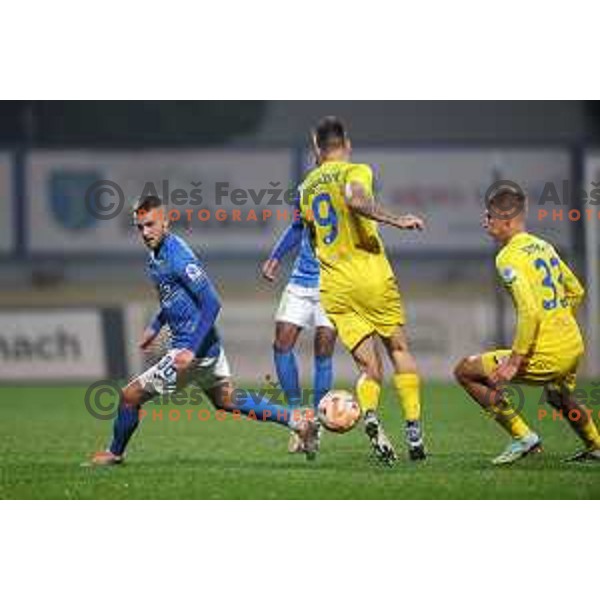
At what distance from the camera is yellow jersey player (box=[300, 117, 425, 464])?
920 centimetres

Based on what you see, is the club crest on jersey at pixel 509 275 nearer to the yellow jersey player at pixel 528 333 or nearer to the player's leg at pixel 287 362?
the yellow jersey player at pixel 528 333

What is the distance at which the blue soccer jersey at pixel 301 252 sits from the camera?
1021cm

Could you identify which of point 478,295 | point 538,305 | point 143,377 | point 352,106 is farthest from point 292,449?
point 352,106

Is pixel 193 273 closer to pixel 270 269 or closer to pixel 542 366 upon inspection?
pixel 270 269

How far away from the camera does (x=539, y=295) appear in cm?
883

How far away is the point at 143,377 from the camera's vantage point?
9.13 m

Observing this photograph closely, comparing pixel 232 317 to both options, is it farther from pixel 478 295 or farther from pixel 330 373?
pixel 330 373

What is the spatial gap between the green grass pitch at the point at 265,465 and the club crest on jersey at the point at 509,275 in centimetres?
109

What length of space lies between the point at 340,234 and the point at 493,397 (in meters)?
1.30

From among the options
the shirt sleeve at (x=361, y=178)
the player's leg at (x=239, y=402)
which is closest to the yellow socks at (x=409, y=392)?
the player's leg at (x=239, y=402)

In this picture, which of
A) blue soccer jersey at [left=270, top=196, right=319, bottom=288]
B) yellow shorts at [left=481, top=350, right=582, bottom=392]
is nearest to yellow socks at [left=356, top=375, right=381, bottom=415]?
yellow shorts at [left=481, top=350, right=582, bottom=392]

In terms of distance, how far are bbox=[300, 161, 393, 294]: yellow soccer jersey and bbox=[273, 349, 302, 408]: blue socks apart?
3.98 feet

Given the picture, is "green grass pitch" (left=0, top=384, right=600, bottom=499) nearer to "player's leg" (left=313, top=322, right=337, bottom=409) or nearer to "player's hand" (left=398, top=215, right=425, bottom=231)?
"player's leg" (left=313, top=322, right=337, bottom=409)

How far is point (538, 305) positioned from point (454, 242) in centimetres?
1086
